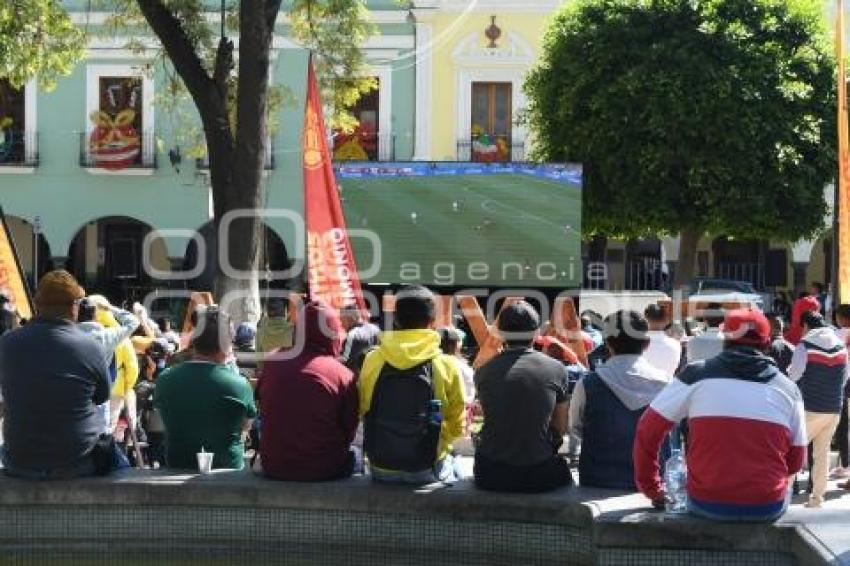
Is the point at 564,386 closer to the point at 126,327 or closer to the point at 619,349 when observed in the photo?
the point at 619,349

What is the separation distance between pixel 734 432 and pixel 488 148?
25.0m

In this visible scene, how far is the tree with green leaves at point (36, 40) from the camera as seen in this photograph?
1748 centimetres

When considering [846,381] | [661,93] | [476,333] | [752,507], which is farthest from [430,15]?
[752,507]

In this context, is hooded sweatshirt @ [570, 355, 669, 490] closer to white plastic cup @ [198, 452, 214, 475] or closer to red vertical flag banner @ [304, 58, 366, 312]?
white plastic cup @ [198, 452, 214, 475]

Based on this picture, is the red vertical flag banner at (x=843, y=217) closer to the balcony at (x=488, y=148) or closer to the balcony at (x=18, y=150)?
the balcony at (x=488, y=148)

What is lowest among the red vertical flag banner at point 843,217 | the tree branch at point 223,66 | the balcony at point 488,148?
the red vertical flag banner at point 843,217

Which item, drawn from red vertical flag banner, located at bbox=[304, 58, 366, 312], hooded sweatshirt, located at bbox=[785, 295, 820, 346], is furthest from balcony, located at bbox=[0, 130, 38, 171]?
hooded sweatshirt, located at bbox=[785, 295, 820, 346]

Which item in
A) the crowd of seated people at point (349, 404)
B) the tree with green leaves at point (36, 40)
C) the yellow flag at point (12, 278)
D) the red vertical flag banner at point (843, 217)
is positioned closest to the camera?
the crowd of seated people at point (349, 404)

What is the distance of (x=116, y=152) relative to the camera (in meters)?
31.0

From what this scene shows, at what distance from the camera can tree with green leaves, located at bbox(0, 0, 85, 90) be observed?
17484mm

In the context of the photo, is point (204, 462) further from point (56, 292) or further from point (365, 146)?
point (365, 146)

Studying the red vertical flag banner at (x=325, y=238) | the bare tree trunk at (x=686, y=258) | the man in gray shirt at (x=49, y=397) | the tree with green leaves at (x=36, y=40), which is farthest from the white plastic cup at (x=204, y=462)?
the bare tree trunk at (x=686, y=258)

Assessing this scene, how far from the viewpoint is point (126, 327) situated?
8156mm

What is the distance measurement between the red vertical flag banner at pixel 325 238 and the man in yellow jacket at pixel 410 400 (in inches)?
220
